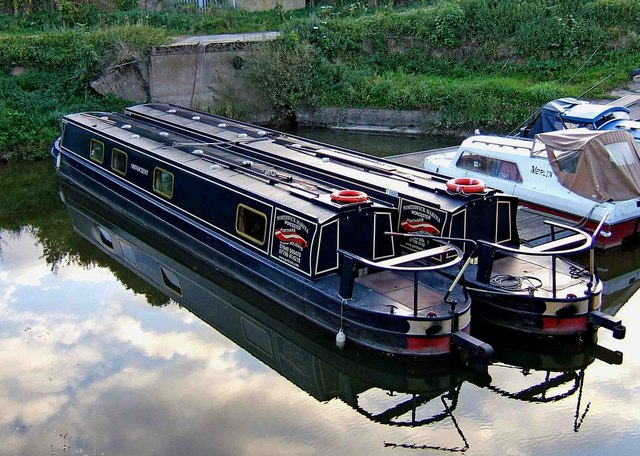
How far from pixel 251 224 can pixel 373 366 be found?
289 centimetres

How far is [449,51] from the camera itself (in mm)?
21609

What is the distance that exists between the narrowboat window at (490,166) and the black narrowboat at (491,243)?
5.26 ft

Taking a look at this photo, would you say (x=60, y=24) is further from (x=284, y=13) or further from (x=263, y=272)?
(x=263, y=272)

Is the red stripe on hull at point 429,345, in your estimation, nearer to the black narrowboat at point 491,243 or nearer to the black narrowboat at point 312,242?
the black narrowboat at point 312,242

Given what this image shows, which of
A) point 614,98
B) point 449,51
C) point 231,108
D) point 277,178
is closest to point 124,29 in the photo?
point 231,108

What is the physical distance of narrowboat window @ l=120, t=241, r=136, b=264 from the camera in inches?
461

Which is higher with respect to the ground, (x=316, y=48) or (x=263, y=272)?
(x=316, y=48)

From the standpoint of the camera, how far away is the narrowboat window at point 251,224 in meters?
9.65

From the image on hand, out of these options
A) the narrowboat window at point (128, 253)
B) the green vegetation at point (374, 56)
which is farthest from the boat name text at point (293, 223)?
the green vegetation at point (374, 56)

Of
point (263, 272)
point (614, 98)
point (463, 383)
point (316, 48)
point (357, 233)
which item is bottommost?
point (463, 383)

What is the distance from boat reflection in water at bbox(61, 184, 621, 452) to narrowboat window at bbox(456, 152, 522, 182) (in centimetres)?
445

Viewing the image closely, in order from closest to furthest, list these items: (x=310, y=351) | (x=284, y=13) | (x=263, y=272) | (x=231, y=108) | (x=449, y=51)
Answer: (x=310, y=351), (x=263, y=272), (x=231, y=108), (x=449, y=51), (x=284, y=13)

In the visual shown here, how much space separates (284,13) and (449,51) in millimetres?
6296

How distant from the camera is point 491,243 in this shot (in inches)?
337
